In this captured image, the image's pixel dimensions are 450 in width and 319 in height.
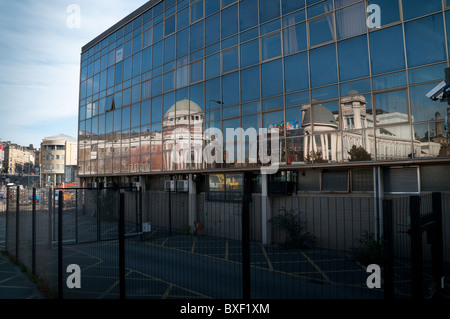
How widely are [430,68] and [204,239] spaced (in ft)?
34.6

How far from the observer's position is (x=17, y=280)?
1016cm

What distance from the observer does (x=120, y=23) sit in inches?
1072

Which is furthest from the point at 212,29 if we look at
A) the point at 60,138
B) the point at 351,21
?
the point at 60,138

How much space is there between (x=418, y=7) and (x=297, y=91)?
5419 mm

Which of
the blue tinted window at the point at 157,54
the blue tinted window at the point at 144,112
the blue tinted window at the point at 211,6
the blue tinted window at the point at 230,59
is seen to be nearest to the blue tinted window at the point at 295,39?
the blue tinted window at the point at 230,59

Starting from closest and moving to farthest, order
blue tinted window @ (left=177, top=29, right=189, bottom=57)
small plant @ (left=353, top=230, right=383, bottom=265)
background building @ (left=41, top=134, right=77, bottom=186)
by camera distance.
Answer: small plant @ (left=353, top=230, right=383, bottom=265)
blue tinted window @ (left=177, top=29, right=189, bottom=57)
background building @ (left=41, top=134, right=77, bottom=186)

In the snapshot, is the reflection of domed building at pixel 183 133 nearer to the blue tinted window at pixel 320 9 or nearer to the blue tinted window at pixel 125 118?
the blue tinted window at pixel 125 118

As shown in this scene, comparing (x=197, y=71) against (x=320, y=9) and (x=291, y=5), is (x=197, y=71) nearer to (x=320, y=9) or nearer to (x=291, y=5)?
(x=291, y=5)

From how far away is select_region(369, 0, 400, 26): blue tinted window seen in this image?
40.5 ft

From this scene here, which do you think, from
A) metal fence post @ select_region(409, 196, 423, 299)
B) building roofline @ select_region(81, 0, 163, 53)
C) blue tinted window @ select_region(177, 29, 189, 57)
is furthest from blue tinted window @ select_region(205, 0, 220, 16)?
metal fence post @ select_region(409, 196, 423, 299)

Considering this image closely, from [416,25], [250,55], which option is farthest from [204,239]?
[250,55]

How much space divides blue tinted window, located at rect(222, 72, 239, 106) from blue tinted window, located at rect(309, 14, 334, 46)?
4472mm

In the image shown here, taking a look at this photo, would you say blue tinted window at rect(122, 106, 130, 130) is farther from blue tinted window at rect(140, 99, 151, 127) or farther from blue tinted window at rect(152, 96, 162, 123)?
blue tinted window at rect(152, 96, 162, 123)
